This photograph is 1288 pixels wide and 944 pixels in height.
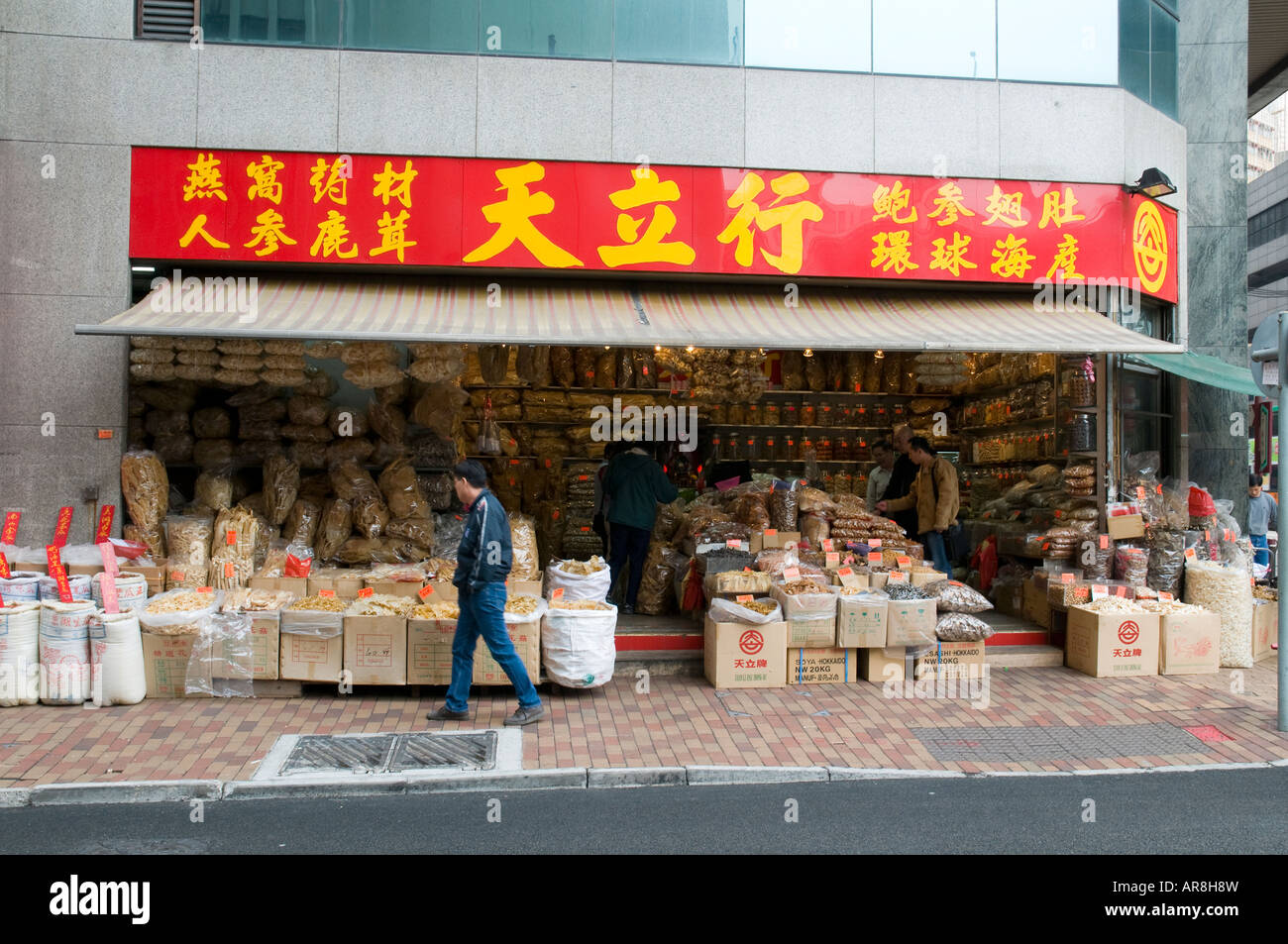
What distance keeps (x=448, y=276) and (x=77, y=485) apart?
4175 millimetres

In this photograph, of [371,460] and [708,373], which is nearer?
[371,460]

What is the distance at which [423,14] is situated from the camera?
954 cm

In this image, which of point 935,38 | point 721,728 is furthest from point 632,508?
point 935,38

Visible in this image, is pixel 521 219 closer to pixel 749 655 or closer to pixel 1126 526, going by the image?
pixel 749 655

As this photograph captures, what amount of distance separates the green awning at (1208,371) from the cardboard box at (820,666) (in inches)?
187

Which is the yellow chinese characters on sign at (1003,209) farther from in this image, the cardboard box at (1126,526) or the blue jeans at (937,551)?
the blue jeans at (937,551)

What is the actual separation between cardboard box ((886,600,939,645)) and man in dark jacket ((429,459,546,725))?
333 cm

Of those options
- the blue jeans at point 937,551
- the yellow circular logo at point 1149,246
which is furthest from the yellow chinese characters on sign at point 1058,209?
the blue jeans at point 937,551

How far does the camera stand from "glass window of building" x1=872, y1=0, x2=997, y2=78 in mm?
10070

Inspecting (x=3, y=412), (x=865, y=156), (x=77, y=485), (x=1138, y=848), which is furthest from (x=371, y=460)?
(x=1138, y=848)

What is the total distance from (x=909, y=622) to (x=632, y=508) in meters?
3.12

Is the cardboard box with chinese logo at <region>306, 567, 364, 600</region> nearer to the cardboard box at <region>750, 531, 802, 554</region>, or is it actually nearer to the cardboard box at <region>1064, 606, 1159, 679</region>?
the cardboard box at <region>750, 531, 802, 554</region>

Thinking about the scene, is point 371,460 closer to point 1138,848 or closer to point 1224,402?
point 1138,848

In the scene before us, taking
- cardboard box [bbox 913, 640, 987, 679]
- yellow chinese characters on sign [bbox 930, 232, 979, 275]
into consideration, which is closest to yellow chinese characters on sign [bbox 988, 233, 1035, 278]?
yellow chinese characters on sign [bbox 930, 232, 979, 275]
